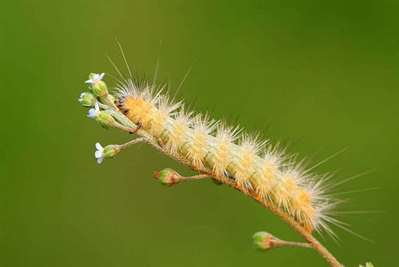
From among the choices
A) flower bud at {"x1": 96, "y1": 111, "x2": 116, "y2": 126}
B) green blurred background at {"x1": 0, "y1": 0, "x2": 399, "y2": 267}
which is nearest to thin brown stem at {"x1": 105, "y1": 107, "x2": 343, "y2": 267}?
flower bud at {"x1": 96, "y1": 111, "x2": 116, "y2": 126}

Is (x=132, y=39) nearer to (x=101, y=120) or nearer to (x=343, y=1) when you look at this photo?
(x=343, y=1)

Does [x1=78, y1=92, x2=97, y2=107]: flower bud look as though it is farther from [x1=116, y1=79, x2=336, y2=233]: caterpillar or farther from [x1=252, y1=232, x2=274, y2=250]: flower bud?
[x1=252, y1=232, x2=274, y2=250]: flower bud

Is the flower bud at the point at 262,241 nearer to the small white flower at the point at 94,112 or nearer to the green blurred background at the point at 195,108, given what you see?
the small white flower at the point at 94,112

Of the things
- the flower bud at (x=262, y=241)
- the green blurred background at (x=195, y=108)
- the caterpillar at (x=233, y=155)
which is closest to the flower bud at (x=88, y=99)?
the caterpillar at (x=233, y=155)

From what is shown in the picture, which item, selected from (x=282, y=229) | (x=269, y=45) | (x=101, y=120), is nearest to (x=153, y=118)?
(x=101, y=120)

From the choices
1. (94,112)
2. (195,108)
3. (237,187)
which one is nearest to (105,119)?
(94,112)
